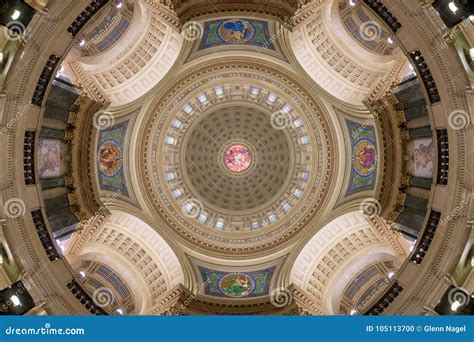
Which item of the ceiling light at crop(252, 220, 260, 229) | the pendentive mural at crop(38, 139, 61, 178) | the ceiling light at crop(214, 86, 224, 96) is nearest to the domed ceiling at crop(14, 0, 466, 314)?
the ceiling light at crop(214, 86, 224, 96)

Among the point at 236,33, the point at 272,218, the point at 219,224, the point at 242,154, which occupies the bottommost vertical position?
the point at 219,224

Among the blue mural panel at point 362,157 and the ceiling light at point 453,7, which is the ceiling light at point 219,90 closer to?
the blue mural panel at point 362,157

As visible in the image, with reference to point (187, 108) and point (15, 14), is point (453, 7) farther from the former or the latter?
point (187, 108)

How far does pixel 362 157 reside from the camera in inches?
1249

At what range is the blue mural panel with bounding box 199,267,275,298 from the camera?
110ft

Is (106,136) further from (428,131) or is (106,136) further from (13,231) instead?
(428,131)

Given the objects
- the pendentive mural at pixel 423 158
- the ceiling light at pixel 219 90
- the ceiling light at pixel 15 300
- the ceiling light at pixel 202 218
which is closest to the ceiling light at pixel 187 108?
the ceiling light at pixel 219 90

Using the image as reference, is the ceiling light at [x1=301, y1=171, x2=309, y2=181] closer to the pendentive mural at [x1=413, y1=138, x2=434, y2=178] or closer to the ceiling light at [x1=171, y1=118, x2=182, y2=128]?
the ceiling light at [x1=171, y1=118, x2=182, y2=128]

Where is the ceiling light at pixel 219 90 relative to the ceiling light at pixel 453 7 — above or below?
above

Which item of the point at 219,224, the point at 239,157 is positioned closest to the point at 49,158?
the point at 219,224

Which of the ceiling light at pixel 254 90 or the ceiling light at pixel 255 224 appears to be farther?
the ceiling light at pixel 255 224

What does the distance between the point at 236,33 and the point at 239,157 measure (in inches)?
472

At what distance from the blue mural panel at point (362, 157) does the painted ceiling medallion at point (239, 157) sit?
10362 millimetres

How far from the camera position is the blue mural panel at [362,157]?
3056 cm
